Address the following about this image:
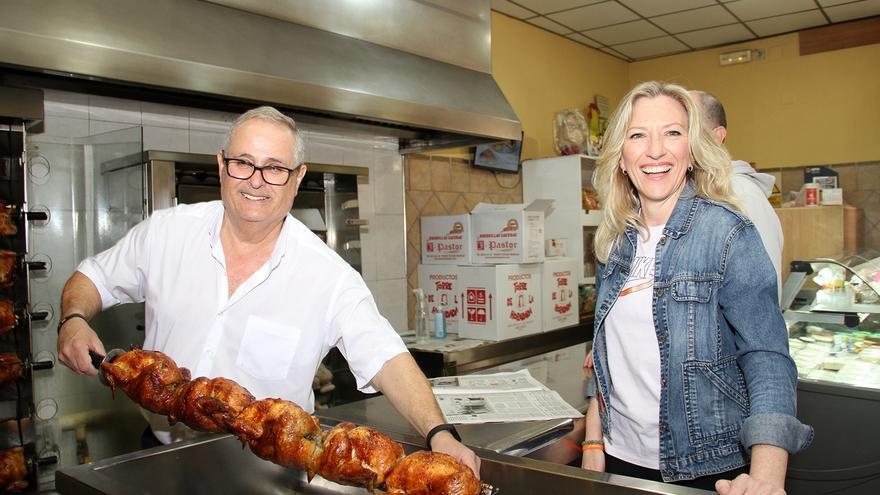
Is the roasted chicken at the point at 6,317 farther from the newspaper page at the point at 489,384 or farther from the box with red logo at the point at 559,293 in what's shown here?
the box with red logo at the point at 559,293

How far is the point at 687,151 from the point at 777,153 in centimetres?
524

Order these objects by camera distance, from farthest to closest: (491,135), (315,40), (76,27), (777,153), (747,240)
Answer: (777,153) → (491,135) → (315,40) → (76,27) → (747,240)

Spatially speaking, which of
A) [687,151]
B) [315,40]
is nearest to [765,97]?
[315,40]

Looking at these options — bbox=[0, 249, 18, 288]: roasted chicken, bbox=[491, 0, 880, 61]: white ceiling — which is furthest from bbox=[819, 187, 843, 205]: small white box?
bbox=[0, 249, 18, 288]: roasted chicken

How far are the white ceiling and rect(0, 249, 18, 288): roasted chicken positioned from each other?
3.67m

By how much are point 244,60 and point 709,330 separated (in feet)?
5.87

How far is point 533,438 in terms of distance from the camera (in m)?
1.87

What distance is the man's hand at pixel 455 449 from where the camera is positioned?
1.31 metres

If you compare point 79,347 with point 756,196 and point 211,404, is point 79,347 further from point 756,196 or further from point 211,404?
point 756,196

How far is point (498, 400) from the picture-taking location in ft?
7.39

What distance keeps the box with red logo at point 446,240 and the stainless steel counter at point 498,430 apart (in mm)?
2221

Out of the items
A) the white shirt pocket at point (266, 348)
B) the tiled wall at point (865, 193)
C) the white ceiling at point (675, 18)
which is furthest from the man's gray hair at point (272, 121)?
the tiled wall at point (865, 193)

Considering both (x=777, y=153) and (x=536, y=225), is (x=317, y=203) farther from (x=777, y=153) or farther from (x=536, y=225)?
(x=777, y=153)

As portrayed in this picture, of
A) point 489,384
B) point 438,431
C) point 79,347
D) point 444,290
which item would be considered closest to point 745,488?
point 438,431
